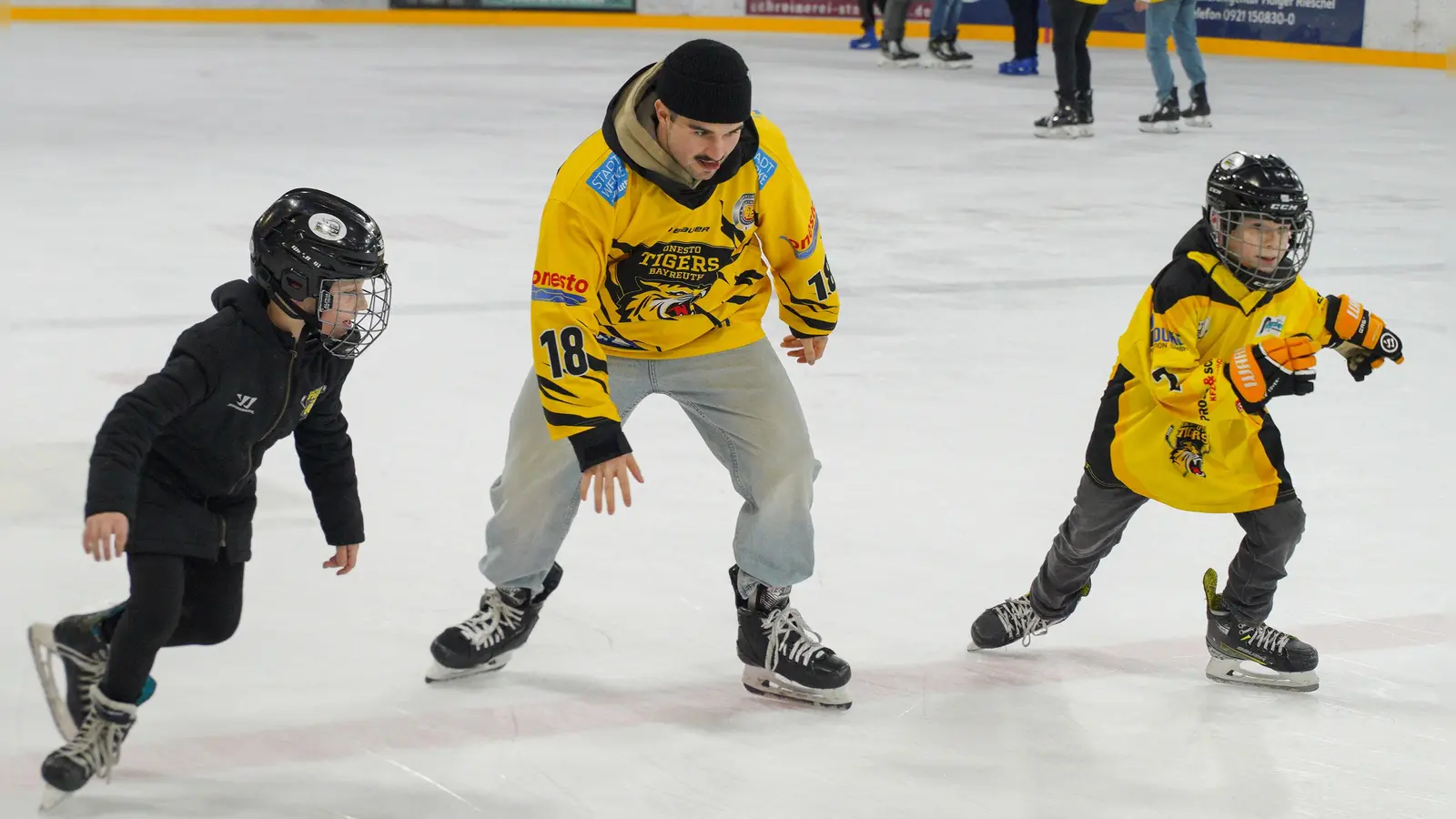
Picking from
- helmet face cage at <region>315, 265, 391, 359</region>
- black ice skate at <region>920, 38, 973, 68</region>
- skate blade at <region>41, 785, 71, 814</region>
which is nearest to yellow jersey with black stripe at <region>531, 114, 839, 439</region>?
helmet face cage at <region>315, 265, 391, 359</region>

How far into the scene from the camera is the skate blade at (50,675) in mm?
2521

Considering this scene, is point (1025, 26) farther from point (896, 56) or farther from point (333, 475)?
point (333, 475)

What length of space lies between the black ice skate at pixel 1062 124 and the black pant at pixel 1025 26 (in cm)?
379

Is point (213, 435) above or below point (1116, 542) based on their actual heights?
above

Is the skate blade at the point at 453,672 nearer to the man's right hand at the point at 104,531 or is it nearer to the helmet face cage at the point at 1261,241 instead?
the man's right hand at the point at 104,531

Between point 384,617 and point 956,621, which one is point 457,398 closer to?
point 384,617

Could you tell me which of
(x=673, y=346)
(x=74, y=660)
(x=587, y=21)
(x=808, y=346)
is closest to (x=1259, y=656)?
(x=808, y=346)

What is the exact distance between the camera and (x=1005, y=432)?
4.45 meters

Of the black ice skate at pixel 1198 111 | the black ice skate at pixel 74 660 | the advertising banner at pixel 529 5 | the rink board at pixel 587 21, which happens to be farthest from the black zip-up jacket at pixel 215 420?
the advertising banner at pixel 529 5

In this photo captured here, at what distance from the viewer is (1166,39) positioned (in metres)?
10.5

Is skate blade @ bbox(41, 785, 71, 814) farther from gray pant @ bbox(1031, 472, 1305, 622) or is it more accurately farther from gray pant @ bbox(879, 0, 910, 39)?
gray pant @ bbox(879, 0, 910, 39)

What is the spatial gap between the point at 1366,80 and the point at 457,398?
11.1m

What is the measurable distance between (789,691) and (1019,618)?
0.48 metres

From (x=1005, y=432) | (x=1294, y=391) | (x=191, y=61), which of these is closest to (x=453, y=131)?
(x=191, y=61)
